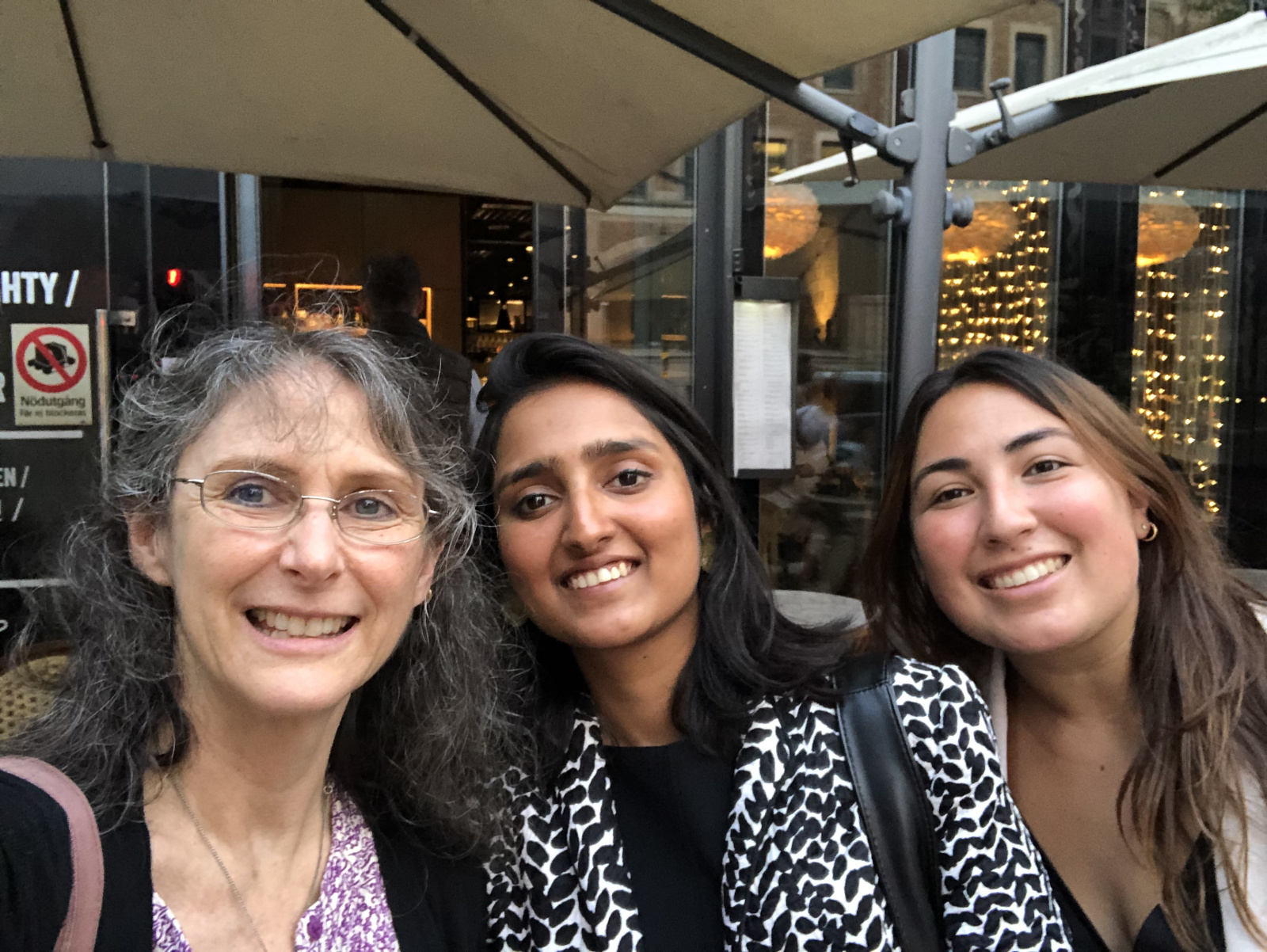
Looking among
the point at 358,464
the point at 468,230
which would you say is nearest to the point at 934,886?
the point at 358,464

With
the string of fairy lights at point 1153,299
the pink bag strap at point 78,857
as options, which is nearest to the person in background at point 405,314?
the pink bag strap at point 78,857

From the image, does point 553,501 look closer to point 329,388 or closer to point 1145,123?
point 329,388

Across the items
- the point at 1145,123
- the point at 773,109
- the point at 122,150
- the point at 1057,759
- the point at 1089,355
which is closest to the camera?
the point at 1057,759

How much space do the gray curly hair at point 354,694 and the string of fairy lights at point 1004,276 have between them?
5164mm

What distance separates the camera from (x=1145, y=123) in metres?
3.71

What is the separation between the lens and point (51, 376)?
433 cm

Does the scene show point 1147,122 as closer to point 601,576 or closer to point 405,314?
point 601,576

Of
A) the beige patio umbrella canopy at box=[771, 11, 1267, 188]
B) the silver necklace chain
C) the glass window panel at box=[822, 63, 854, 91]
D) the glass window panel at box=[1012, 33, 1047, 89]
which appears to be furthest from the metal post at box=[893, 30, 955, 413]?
the glass window panel at box=[1012, 33, 1047, 89]

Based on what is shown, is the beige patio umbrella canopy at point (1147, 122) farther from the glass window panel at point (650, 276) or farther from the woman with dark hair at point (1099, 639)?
the woman with dark hair at point (1099, 639)

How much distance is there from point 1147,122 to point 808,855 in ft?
10.7

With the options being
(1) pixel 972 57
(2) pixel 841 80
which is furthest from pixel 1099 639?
(1) pixel 972 57

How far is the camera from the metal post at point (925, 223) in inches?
120

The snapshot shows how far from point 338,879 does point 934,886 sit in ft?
3.45

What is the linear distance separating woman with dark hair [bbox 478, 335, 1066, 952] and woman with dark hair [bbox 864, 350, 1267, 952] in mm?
288
